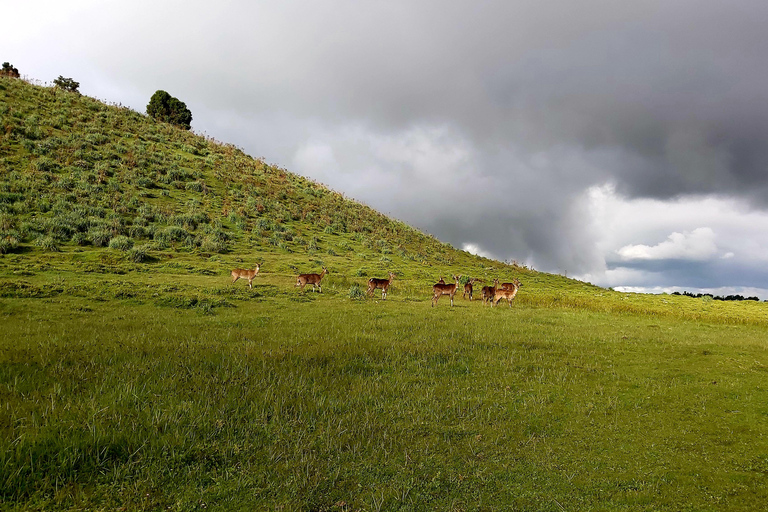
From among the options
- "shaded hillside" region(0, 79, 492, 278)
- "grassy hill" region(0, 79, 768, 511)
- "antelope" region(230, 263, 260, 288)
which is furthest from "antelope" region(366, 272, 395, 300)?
"shaded hillside" region(0, 79, 492, 278)

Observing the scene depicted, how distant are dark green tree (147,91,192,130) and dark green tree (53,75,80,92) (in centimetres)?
1299

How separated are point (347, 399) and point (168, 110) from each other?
305ft

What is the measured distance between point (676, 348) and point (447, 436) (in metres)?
13.6

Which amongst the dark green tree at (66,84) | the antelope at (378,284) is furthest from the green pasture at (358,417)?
the dark green tree at (66,84)

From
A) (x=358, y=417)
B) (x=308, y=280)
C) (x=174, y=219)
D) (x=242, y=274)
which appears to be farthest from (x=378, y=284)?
(x=174, y=219)

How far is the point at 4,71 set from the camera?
7038cm

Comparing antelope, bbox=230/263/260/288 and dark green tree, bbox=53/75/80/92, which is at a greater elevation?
dark green tree, bbox=53/75/80/92

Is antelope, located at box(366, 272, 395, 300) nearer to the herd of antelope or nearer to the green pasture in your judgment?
the herd of antelope

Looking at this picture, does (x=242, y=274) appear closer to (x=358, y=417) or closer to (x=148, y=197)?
(x=358, y=417)

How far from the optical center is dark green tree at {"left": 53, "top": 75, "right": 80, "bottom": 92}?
68.3 meters

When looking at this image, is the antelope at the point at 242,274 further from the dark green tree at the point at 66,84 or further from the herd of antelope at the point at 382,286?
the dark green tree at the point at 66,84

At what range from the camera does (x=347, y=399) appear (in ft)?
30.1

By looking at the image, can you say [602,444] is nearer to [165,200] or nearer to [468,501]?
[468,501]

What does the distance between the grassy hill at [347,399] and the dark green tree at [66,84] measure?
55.8 metres
